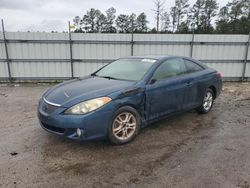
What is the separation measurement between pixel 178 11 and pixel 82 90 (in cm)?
4313

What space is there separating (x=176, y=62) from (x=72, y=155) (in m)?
2.72

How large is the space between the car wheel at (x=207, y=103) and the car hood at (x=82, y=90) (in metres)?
2.29

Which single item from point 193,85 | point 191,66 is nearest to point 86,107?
point 193,85

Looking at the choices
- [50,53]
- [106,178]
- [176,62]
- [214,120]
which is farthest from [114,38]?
[106,178]

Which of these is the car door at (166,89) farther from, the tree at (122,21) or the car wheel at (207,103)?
the tree at (122,21)

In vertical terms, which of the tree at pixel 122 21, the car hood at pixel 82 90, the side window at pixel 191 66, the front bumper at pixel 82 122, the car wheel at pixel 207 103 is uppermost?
the tree at pixel 122 21

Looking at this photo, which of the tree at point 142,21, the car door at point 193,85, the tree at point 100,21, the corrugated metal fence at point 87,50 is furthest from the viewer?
the tree at point 100,21

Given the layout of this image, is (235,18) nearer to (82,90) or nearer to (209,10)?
(209,10)

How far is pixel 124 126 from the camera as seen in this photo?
11.7 ft

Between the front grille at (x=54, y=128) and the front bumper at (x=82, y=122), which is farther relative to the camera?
the front grille at (x=54, y=128)

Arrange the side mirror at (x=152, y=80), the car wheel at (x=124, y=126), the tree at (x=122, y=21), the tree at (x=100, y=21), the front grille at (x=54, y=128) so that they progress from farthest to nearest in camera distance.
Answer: the tree at (x=100, y=21) < the tree at (x=122, y=21) < the side mirror at (x=152, y=80) < the car wheel at (x=124, y=126) < the front grille at (x=54, y=128)

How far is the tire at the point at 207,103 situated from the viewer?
16.9 feet

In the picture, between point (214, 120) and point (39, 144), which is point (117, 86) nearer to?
point (39, 144)

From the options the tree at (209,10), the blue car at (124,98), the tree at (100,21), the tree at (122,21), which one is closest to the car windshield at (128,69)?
the blue car at (124,98)
